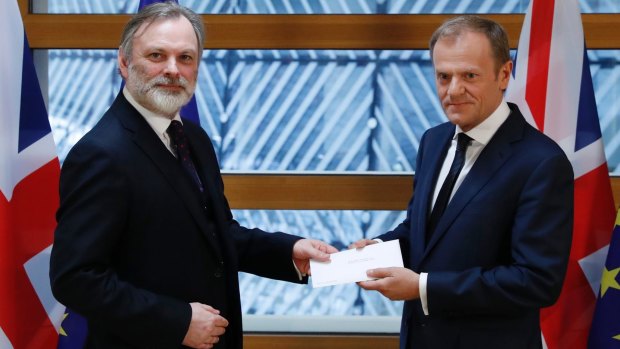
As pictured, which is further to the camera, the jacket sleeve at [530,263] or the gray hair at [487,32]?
the gray hair at [487,32]

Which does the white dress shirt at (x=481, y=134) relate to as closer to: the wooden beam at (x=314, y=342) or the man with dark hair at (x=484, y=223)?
the man with dark hair at (x=484, y=223)

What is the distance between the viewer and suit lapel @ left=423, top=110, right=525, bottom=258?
2096 mm

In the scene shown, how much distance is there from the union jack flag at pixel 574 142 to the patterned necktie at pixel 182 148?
1340 millimetres

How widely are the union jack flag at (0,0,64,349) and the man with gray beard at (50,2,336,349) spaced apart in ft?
2.41

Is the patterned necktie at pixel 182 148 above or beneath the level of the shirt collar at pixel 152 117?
beneath

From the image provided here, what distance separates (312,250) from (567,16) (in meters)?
1.35

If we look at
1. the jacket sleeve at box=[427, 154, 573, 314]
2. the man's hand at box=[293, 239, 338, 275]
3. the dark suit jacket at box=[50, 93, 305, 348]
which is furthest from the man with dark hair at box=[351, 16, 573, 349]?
the dark suit jacket at box=[50, 93, 305, 348]

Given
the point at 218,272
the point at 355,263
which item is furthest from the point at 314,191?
the point at 218,272

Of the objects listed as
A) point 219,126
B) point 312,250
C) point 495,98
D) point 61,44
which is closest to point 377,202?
point 219,126

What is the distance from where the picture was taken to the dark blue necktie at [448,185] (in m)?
2.19

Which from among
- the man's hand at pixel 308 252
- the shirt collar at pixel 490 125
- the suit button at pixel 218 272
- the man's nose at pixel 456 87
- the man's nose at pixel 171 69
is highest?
the man's nose at pixel 171 69

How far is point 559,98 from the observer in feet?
9.26

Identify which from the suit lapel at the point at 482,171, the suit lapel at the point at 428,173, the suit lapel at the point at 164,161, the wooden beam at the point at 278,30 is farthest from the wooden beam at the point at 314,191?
the suit lapel at the point at 164,161

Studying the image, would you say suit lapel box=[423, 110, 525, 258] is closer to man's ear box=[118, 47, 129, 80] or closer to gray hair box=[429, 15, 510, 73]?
gray hair box=[429, 15, 510, 73]
